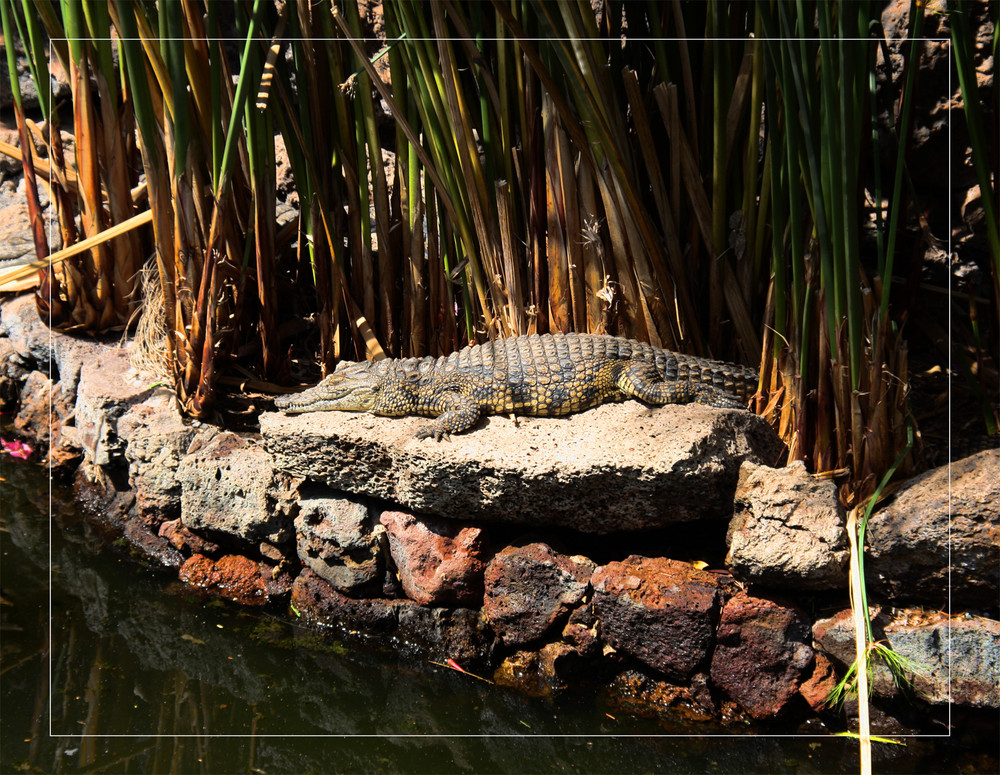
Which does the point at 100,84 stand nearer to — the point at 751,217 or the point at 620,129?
the point at 620,129

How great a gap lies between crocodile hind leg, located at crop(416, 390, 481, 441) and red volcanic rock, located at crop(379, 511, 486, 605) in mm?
376

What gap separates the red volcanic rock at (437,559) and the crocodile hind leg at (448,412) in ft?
1.23

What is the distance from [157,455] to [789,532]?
111 inches

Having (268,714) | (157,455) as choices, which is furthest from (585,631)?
(157,455)

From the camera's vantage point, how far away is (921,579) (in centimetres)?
263

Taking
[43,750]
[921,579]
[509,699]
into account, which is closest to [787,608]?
[921,579]

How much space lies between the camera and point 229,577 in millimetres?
3525

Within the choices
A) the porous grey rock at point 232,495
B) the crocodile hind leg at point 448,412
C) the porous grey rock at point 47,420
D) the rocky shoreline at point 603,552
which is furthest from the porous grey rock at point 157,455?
the crocodile hind leg at point 448,412

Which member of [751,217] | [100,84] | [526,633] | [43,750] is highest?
[100,84]

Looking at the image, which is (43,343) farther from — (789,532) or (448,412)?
(789,532)

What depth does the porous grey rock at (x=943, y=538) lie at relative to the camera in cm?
250

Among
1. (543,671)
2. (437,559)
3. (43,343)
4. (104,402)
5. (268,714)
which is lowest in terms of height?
(268,714)

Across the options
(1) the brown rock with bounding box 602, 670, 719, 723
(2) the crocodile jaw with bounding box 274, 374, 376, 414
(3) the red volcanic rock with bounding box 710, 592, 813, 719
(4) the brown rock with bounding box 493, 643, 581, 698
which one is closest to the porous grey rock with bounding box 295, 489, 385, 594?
(2) the crocodile jaw with bounding box 274, 374, 376, 414

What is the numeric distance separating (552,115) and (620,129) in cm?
30
